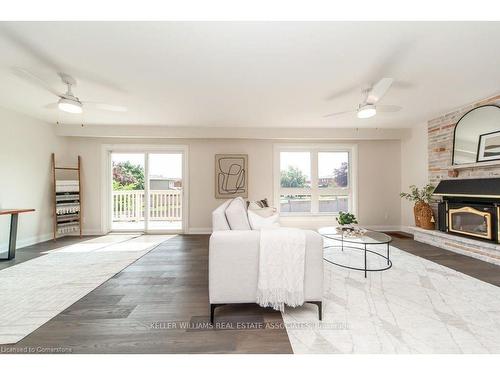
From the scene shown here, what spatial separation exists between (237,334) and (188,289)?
2.81 feet

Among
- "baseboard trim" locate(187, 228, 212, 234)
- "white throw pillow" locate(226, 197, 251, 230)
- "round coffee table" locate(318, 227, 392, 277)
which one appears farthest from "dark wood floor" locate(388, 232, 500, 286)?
"baseboard trim" locate(187, 228, 212, 234)

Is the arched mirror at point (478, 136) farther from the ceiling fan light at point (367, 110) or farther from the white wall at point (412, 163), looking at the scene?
the ceiling fan light at point (367, 110)

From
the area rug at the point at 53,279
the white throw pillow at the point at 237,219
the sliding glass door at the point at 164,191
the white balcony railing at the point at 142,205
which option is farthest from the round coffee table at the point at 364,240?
the white balcony railing at the point at 142,205

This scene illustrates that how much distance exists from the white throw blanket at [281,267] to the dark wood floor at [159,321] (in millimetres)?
218

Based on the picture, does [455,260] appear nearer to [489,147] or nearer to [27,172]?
[489,147]

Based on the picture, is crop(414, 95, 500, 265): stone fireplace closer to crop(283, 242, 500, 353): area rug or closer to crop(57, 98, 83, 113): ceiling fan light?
crop(283, 242, 500, 353): area rug

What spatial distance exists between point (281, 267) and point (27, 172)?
486 cm

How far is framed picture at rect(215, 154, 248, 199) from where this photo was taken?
4.75 metres

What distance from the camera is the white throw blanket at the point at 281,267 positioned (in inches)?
62.2

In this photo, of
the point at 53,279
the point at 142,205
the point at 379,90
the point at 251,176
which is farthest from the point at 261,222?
the point at 142,205

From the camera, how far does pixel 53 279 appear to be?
2379mm
